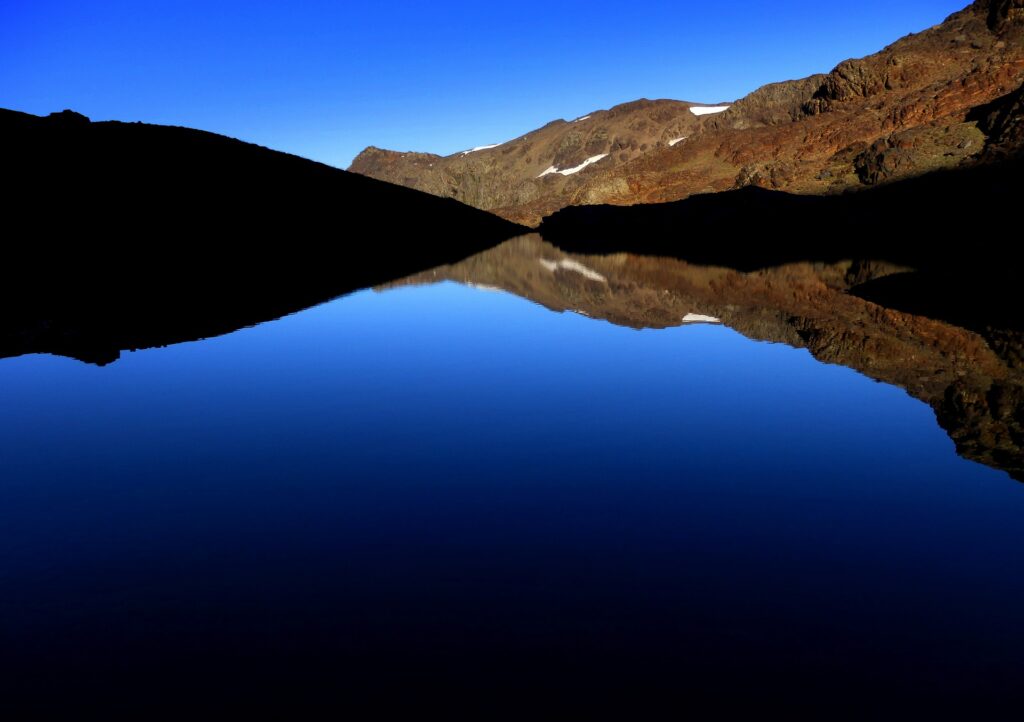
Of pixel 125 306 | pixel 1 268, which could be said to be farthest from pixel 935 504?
pixel 1 268

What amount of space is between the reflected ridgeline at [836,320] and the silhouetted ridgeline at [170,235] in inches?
474

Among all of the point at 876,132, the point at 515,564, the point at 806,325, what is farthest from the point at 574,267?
the point at 876,132

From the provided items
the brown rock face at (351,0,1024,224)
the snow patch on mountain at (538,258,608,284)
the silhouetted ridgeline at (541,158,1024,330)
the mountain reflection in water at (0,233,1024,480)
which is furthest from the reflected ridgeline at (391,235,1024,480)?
the brown rock face at (351,0,1024,224)

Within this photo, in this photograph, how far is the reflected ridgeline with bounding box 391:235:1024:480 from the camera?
9547 millimetres

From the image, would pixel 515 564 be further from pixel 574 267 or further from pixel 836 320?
pixel 574 267

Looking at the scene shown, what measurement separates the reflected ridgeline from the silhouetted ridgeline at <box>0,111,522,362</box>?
1203cm

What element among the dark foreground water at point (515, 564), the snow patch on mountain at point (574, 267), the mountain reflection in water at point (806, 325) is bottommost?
the dark foreground water at point (515, 564)

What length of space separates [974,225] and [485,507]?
143ft

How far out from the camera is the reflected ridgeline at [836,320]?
9547mm

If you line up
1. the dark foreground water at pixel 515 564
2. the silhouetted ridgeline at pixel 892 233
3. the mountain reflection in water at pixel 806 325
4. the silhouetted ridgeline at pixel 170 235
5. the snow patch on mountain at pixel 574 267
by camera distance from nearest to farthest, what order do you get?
1. the dark foreground water at pixel 515 564
2. the mountain reflection in water at pixel 806 325
3. the silhouetted ridgeline at pixel 892 233
4. the silhouetted ridgeline at pixel 170 235
5. the snow patch on mountain at pixel 574 267

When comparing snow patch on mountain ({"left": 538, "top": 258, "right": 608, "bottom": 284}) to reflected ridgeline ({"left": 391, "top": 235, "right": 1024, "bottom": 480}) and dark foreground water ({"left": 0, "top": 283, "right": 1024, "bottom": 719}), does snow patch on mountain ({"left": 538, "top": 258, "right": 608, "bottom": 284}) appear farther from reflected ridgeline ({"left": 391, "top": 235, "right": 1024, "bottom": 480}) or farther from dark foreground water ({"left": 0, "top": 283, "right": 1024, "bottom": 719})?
dark foreground water ({"left": 0, "top": 283, "right": 1024, "bottom": 719})

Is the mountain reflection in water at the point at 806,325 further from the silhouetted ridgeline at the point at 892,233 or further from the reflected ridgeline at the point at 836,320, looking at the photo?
the silhouetted ridgeline at the point at 892,233

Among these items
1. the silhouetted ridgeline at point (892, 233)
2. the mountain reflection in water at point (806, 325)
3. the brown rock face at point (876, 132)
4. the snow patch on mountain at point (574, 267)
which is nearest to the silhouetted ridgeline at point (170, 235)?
the mountain reflection in water at point (806, 325)

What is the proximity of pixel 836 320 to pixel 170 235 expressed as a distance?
44113mm
